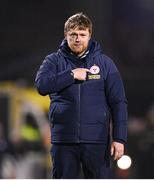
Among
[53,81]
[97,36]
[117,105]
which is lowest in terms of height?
[117,105]

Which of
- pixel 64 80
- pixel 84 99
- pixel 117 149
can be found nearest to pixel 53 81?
pixel 64 80

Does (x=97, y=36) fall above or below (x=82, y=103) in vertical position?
above

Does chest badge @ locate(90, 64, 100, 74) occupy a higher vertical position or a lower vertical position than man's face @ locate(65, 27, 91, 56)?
lower

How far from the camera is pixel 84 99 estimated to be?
516 cm

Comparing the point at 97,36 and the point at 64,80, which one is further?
the point at 97,36

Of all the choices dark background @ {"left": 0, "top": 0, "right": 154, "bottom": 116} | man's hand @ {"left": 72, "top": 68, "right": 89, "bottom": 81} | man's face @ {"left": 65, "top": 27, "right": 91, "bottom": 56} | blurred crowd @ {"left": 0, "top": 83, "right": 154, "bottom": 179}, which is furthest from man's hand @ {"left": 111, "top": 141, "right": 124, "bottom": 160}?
dark background @ {"left": 0, "top": 0, "right": 154, "bottom": 116}

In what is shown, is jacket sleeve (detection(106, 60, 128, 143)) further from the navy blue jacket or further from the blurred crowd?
the blurred crowd

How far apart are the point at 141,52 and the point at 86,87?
8.92 meters

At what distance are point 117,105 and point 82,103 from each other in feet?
0.67

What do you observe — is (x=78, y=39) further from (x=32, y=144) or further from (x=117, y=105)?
(x=32, y=144)

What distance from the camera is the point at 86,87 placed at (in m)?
5.16

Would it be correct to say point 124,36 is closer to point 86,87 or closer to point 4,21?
point 4,21

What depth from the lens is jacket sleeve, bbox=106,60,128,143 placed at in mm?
5195

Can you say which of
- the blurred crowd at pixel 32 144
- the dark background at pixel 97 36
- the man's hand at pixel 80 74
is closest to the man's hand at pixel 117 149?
the man's hand at pixel 80 74
